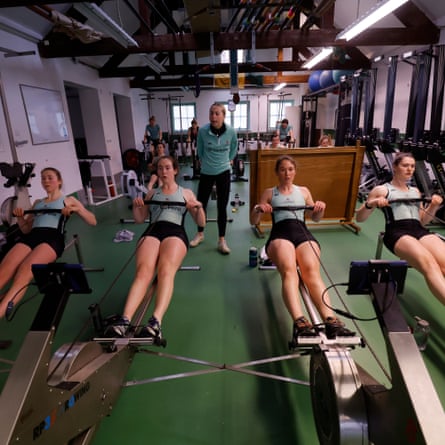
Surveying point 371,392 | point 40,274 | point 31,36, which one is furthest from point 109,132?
point 371,392

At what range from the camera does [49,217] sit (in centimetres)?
246

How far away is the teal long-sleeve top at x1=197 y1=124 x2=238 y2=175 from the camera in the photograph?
3.18 meters

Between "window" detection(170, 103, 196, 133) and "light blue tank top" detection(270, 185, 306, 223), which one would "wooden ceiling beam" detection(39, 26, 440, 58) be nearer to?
"light blue tank top" detection(270, 185, 306, 223)

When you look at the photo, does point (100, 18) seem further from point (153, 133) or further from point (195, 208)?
point (153, 133)

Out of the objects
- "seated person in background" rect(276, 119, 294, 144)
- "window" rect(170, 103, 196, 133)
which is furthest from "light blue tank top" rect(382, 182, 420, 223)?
"window" rect(170, 103, 196, 133)

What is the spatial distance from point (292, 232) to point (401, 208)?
95 cm

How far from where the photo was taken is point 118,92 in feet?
27.3

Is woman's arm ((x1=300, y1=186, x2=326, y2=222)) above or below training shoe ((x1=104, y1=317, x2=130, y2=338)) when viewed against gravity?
above

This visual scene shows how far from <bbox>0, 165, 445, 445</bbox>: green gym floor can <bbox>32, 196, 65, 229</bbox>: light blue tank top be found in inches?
24.8

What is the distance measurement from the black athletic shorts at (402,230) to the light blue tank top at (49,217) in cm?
257

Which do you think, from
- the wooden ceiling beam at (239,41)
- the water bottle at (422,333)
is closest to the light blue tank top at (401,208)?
the water bottle at (422,333)

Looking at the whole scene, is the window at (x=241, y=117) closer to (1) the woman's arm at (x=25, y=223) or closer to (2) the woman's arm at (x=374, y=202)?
(2) the woman's arm at (x=374, y=202)

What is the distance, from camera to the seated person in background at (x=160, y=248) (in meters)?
1.64

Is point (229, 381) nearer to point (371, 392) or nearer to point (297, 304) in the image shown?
point (297, 304)
